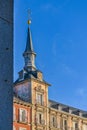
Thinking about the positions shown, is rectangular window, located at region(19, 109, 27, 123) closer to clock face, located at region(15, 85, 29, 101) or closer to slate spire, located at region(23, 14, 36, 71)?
clock face, located at region(15, 85, 29, 101)

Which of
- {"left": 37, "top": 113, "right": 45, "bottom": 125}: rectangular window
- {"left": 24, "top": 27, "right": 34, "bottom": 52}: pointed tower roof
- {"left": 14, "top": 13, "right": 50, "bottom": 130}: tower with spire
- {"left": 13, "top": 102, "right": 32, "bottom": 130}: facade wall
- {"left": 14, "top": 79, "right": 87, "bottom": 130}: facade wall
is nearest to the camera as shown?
{"left": 13, "top": 102, "right": 32, "bottom": 130}: facade wall

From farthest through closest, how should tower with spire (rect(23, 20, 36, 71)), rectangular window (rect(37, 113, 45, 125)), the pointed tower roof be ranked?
the pointed tower roof < tower with spire (rect(23, 20, 36, 71)) < rectangular window (rect(37, 113, 45, 125))

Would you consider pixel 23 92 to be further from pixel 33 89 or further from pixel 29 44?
pixel 29 44

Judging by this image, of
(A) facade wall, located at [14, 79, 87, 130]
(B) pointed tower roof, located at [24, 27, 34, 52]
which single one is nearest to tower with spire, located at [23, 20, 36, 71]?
(B) pointed tower roof, located at [24, 27, 34, 52]

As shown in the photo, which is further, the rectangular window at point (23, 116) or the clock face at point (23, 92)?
the clock face at point (23, 92)

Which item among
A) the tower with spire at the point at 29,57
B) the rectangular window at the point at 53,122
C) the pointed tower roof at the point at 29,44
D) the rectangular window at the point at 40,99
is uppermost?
the pointed tower roof at the point at 29,44

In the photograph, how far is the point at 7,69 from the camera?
896 centimetres

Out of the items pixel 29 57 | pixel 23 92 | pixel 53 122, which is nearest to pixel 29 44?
pixel 29 57

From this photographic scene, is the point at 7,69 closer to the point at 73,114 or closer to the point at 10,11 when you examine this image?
the point at 10,11

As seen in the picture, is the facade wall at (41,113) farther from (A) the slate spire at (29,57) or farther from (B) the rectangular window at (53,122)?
(A) the slate spire at (29,57)

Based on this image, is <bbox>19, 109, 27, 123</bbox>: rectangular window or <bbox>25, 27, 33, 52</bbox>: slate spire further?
<bbox>25, 27, 33, 52</bbox>: slate spire

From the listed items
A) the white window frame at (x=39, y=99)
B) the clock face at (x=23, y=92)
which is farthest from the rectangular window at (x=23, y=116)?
the white window frame at (x=39, y=99)

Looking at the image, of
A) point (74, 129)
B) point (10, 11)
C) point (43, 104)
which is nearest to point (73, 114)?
point (74, 129)

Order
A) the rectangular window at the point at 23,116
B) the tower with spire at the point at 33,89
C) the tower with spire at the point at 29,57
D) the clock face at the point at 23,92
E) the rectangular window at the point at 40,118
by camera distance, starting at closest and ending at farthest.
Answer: the rectangular window at the point at 23,116
the tower with spire at the point at 33,89
the clock face at the point at 23,92
the rectangular window at the point at 40,118
the tower with spire at the point at 29,57
